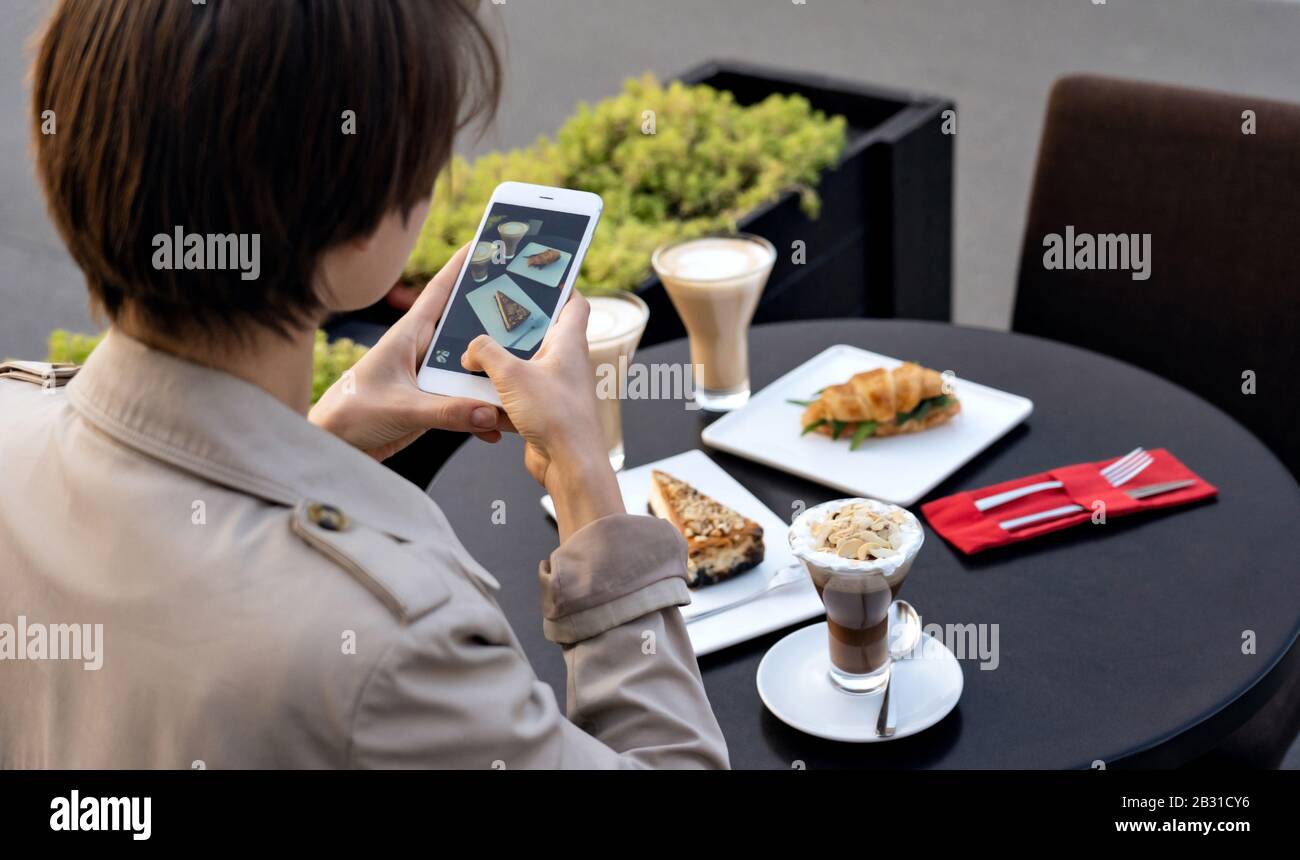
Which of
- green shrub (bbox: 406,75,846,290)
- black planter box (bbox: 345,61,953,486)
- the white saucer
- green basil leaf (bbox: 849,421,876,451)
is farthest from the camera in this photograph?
black planter box (bbox: 345,61,953,486)

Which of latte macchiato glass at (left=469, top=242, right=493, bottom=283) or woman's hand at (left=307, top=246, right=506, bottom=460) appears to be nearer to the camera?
woman's hand at (left=307, top=246, right=506, bottom=460)

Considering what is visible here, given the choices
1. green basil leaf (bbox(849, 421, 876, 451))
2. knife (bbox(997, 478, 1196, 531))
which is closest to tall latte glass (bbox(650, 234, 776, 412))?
green basil leaf (bbox(849, 421, 876, 451))

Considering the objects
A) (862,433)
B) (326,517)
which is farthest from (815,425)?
(326,517)

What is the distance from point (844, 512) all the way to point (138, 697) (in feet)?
2.00

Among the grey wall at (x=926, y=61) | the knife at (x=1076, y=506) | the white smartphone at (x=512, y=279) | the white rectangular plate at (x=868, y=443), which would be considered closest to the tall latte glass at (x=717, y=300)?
the white rectangular plate at (x=868, y=443)

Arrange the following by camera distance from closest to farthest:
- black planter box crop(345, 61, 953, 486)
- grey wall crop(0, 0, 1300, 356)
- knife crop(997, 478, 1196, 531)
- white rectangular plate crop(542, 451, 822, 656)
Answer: white rectangular plate crop(542, 451, 822, 656), knife crop(997, 478, 1196, 531), black planter box crop(345, 61, 953, 486), grey wall crop(0, 0, 1300, 356)

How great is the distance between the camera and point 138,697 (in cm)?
73

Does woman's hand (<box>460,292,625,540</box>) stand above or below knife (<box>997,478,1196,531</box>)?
above

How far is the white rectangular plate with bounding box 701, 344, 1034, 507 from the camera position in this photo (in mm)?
1441

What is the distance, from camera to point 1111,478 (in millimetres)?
1396

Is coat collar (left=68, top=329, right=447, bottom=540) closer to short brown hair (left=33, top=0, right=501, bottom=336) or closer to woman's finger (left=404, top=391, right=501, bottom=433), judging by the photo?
short brown hair (left=33, top=0, right=501, bottom=336)

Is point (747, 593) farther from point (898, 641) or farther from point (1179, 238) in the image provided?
point (1179, 238)

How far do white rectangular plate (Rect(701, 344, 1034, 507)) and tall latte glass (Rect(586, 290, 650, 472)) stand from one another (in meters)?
0.11
